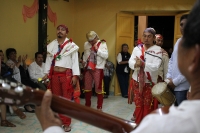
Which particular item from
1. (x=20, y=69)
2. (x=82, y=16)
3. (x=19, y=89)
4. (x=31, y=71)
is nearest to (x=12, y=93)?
(x=19, y=89)

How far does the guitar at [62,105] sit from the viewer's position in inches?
30.3

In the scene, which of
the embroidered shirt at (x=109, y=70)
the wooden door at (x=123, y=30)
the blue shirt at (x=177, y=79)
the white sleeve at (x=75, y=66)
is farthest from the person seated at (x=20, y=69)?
the blue shirt at (x=177, y=79)

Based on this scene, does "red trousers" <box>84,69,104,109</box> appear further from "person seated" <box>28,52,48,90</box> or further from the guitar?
the guitar

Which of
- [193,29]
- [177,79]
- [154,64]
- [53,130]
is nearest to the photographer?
[193,29]

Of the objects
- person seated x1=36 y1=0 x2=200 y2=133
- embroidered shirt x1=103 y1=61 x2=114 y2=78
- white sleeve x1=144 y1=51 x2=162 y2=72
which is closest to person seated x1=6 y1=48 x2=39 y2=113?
embroidered shirt x1=103 y1=61 x2=114 y2=78

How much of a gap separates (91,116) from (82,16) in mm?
6004

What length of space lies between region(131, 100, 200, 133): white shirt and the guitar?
33 centimetres

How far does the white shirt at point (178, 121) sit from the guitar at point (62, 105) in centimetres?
33

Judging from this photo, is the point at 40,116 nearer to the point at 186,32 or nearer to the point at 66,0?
the point at 186,32

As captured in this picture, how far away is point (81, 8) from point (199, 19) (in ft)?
20.8

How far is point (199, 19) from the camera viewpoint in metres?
0.65

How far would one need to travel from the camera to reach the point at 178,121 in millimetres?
656

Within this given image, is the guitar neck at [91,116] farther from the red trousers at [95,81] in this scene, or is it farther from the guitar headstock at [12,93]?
the red trousers at [95,81]

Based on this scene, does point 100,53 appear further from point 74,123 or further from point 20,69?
point 20,69
